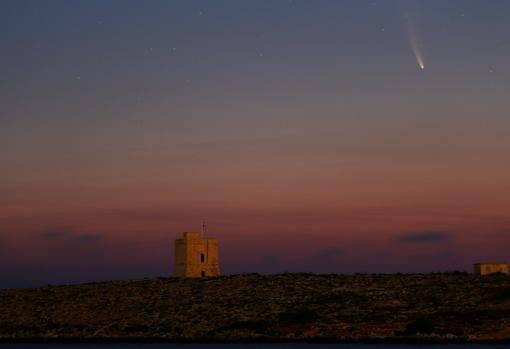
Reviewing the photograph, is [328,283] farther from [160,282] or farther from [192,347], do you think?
[192,347]

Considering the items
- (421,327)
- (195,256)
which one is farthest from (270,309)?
(195,256)

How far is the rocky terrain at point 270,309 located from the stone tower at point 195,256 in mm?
3041

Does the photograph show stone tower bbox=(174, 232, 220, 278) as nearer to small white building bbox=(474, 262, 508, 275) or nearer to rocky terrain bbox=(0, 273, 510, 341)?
rocky terrain bbox=(0, 273, 510, 341)

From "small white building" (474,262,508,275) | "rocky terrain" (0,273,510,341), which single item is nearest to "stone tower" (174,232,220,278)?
"rocky terrain" (0,273,510,341)

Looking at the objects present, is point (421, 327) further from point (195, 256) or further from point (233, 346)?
point (195, 256)

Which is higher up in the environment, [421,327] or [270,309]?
[270,309]

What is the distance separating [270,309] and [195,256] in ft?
74.7

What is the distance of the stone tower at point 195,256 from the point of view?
91.8 meters

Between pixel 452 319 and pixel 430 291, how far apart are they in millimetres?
12094

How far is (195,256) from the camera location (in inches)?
3654

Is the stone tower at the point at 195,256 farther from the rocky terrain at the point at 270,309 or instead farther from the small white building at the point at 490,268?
the small white building at the point at 490,268

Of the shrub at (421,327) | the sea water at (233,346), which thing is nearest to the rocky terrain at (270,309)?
the shrub at (421,327)

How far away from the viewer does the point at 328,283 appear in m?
83.2

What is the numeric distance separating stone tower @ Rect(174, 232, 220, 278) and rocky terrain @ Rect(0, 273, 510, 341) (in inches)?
120
